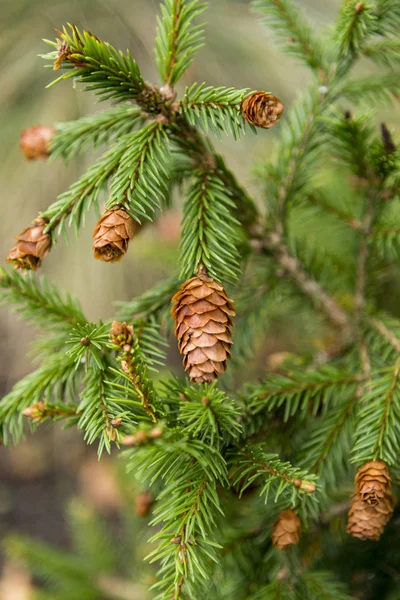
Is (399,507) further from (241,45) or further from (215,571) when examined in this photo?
(241,45)

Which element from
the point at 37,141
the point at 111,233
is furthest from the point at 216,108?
the point at 37,141

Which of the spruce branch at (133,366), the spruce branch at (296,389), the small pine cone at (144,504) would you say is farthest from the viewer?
the small pine cone at (144,504)

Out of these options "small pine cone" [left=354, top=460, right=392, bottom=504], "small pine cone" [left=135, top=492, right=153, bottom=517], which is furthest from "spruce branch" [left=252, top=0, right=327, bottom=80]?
"small pine cone" [left=135, top=492, right=153, bottom=517]

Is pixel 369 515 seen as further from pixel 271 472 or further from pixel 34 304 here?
pixel 34 304

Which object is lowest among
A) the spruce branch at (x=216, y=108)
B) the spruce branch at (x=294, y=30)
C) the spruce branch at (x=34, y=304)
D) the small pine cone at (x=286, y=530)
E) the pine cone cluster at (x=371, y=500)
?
the small pine cone at (x=286, y=530)

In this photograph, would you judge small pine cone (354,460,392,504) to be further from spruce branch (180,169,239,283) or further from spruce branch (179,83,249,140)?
spruce branch (179,83,249,140)

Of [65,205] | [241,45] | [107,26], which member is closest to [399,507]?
[65,205]

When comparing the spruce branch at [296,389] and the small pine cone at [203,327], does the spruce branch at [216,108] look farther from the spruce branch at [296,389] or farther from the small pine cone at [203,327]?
the spruce branch at [296,389]

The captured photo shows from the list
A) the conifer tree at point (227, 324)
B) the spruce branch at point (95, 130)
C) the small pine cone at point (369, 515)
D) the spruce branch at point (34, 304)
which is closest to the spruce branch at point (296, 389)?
the conifer tree at point (227, 324)
